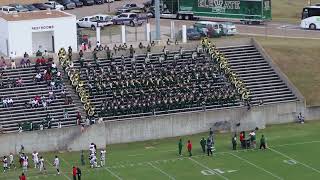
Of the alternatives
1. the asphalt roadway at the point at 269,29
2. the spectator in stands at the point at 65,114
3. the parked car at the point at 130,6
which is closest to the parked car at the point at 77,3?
the asphalt roadway at the point at 269,29

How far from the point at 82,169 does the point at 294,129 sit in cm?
1917

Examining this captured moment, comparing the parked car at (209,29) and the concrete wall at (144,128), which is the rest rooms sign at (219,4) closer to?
the parked car at (209,29)

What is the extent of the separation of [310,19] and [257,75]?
72.4ft

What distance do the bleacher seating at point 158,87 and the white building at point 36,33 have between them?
390 cm

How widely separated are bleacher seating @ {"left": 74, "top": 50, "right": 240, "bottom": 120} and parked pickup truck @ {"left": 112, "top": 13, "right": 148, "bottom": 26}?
1983 centimetres

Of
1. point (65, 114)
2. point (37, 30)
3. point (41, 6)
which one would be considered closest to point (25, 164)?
point (65, 114)

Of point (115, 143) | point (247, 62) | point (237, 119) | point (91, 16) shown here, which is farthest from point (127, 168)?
point (91, 16)

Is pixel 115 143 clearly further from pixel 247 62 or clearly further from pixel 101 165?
pixel 247 62

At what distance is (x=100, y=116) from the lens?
88312 mm

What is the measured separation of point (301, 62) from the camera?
10106 cm

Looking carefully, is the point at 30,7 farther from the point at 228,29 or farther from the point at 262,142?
the point at 262,142

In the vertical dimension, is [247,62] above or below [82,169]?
above

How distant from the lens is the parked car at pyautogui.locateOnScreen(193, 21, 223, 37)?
10736 centimetres

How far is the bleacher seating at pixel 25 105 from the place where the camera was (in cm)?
8644
